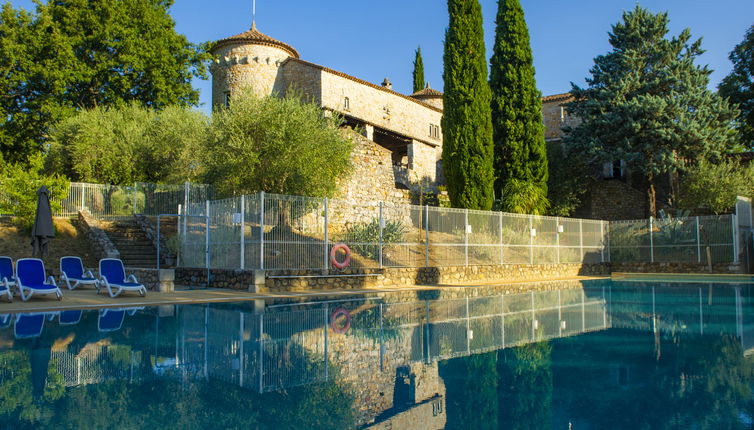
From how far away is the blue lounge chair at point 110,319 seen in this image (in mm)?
8758

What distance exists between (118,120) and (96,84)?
6.89 m

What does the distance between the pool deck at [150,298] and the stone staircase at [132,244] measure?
3.36m

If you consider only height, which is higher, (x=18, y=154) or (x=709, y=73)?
(x=709, y=73)

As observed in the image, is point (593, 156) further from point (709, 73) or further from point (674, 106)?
point (709, 73)

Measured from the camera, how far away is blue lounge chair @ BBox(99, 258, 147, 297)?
13.2 meters

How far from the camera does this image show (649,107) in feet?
94.0

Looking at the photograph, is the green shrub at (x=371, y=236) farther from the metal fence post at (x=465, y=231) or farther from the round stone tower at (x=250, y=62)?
the round stone tower at (x=250, y=62)

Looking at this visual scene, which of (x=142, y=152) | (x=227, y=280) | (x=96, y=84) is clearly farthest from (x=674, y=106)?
(x=96, y=84)

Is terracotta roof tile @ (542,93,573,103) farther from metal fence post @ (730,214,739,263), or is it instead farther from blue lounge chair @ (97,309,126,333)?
blue lounge chair @ (97,309,126,333)

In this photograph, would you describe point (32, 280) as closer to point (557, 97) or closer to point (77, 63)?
point (77, 63)

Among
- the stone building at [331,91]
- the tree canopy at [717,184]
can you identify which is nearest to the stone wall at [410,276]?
the tree canopy at [717,184]

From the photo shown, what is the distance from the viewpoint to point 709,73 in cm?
3048

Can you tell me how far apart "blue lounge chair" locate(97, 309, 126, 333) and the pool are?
0.06 m

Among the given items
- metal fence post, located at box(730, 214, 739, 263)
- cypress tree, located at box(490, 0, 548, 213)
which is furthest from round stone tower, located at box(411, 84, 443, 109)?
metal fence post, located at box(730, 214, 739, 263)
